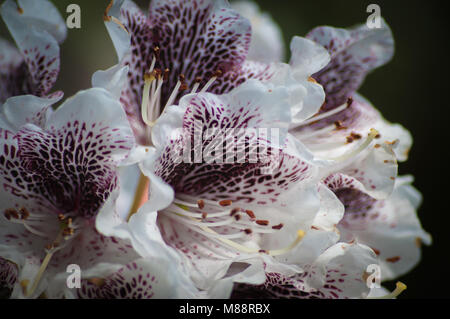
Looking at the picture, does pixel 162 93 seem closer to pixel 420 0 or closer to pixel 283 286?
pixel 283 286

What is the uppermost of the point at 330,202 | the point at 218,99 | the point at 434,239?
the point at 218,99

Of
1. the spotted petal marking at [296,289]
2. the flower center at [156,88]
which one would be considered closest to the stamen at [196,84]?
the flower center at [156,88]

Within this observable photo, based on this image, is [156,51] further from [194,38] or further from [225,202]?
[225,202]

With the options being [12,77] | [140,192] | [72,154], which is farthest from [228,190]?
[12,77]

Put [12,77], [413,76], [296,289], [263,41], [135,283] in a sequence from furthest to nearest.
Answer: [413,76] < [263,41] < [12,77] < [296,289] < [135,283]

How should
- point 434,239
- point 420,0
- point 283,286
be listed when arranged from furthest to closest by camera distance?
point 420,0
point 434,239
point 283,286

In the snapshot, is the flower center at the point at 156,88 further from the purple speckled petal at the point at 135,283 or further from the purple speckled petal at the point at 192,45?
the purple speckled petal at the point at 135,283

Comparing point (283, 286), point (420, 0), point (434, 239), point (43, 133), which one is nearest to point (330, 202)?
point (283, 286)
